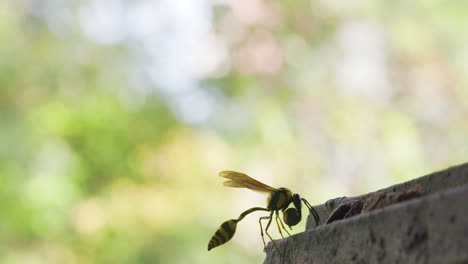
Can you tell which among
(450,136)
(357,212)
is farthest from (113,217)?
(357,212)

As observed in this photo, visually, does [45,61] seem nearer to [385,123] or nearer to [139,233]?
[139,233]

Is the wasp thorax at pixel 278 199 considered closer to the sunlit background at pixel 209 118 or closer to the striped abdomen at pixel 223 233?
the striped abdomen at pixel 223 233

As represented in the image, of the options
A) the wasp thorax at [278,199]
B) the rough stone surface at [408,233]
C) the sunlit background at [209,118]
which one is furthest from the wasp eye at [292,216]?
the sunlit background at [209,118]

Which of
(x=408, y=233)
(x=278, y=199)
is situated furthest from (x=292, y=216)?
(x=408, y=233)

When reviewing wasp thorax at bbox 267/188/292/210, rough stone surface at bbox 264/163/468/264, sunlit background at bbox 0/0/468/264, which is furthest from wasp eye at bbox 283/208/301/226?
sunlit background at bbox 0/0/468/264

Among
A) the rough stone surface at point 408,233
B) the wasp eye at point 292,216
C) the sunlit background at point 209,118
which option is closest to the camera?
the rough stone surface at point 408,233
